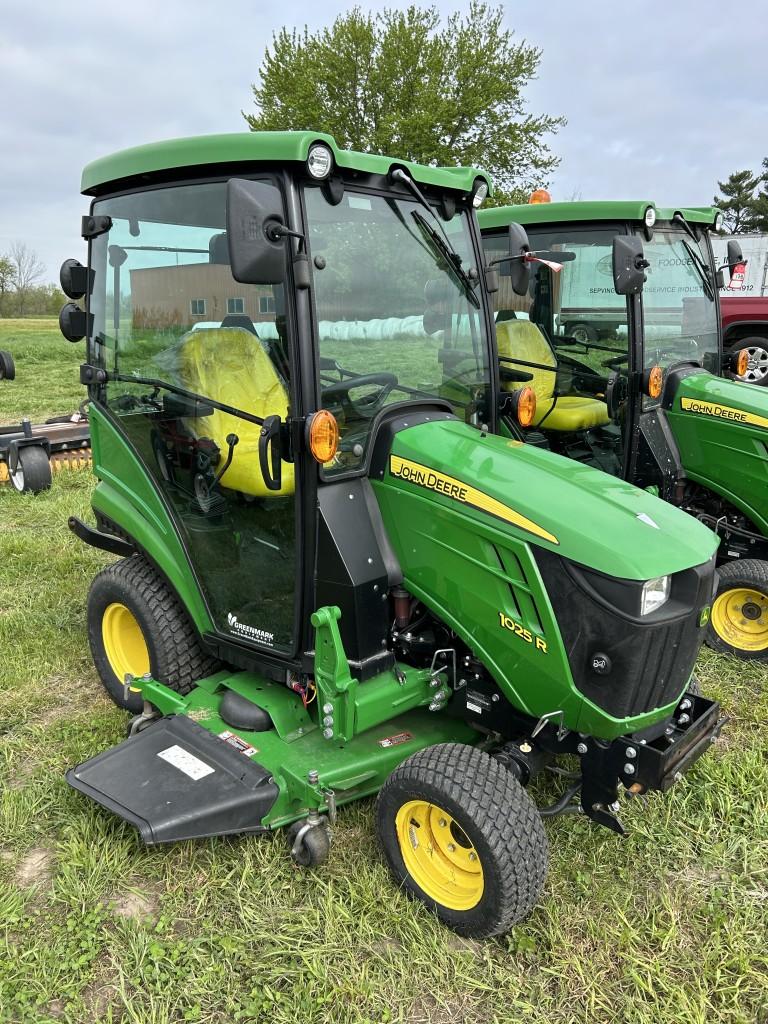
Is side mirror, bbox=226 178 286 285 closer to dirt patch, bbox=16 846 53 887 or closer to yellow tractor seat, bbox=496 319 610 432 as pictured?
dirt patch, bbox=16 846 53 887

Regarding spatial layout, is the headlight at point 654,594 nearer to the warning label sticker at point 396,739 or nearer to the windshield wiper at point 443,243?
the warning label sticker at point 396,739

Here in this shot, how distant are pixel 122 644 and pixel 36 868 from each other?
46.5 inches

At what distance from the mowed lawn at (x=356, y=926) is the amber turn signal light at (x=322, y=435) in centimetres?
139

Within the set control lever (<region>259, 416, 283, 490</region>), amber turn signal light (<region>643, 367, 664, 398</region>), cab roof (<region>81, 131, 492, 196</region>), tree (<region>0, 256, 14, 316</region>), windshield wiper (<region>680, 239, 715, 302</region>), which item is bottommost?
control lever (<region>259, 416, 283, 490</region>)

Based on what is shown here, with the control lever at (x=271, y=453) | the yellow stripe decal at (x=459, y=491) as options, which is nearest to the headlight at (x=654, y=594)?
the yellow stripe decal at (x=459, y=491)

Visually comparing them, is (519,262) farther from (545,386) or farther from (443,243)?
(545,386)

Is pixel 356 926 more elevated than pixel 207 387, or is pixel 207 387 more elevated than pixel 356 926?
pixel 207 387

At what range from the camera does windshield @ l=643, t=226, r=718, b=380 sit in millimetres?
4707

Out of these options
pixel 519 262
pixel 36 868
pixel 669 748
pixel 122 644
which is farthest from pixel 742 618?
pixel 36 868

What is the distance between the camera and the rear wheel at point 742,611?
422 centimetres

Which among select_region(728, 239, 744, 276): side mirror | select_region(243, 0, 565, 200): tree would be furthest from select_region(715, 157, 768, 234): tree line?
select_region(728, 239, 744, 276): side mirror

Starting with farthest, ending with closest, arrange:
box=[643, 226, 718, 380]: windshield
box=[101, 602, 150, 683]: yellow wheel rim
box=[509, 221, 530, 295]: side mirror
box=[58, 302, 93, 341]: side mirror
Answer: box=[643, 226, 718, 380]: windshield
box=[101, 602, 150, 683]: yellow wheel rim
box=[58, 302, 93, 341]: side mirror
box=[509, 221, 530, 295]: side mirror

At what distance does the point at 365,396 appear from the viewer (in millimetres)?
2740

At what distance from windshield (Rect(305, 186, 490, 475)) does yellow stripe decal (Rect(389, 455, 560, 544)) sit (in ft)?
0.55
